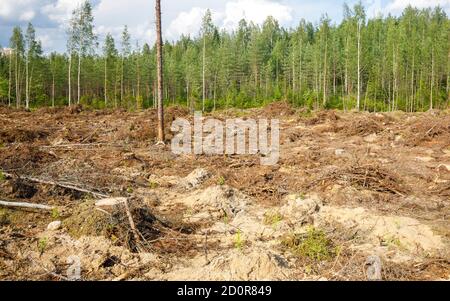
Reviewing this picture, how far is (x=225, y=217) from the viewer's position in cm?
782

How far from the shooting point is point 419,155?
518 inches

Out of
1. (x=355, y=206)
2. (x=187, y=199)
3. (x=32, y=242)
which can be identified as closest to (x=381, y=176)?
(x=355, y=206)

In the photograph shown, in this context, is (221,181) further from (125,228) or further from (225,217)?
(125,228)

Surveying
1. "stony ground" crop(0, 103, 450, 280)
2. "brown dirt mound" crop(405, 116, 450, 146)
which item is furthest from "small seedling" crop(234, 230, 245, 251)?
"brown dirt mound" crop(405, 116, 450, 146)

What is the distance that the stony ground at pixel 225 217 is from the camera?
5512mm

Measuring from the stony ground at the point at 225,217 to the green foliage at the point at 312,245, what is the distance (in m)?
0.02

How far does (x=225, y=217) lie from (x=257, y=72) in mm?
58514

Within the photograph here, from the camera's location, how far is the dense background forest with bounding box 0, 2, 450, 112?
46719 millimetres

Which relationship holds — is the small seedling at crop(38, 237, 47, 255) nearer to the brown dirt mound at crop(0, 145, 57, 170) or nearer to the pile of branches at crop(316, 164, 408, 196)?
the brown dirt mound at crop(0, 145, 57, 170)

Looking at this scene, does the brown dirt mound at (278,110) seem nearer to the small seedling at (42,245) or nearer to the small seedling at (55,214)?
the small seedling at (55,214)

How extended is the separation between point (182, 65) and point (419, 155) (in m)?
54.0

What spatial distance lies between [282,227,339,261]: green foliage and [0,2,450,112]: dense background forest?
36.0 m

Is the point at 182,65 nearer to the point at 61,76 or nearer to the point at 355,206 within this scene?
the point at 61,76

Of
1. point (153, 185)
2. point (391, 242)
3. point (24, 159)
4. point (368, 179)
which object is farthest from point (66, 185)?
point (368, 179)
